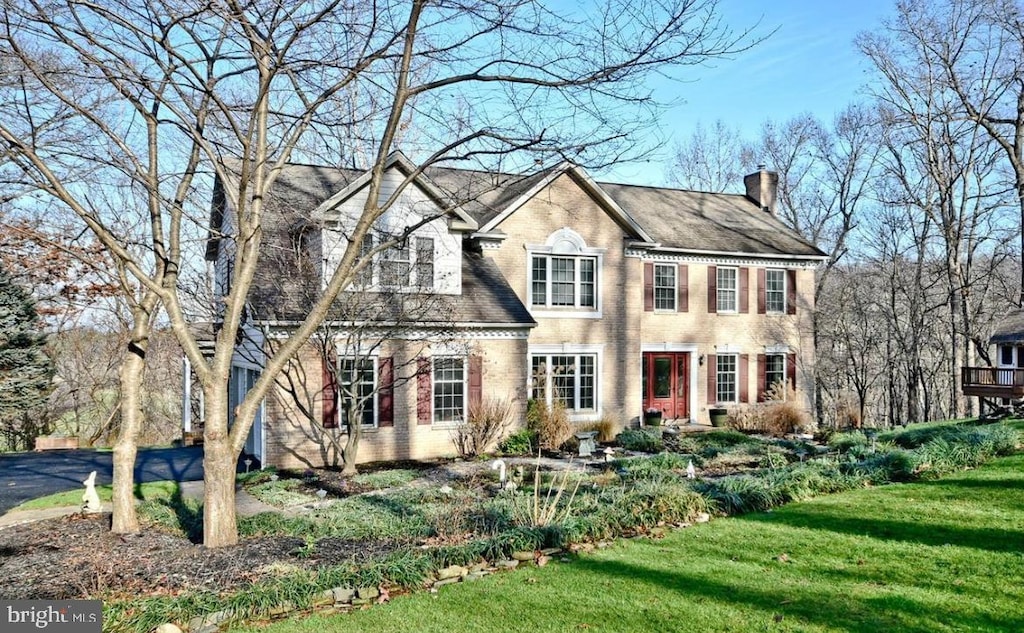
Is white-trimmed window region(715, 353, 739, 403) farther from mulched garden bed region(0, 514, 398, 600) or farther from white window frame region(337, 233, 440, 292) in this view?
mulched garden bed region(0, 514, 398, 600)

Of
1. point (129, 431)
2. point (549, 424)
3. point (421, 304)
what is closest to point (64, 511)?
point (129, 431)

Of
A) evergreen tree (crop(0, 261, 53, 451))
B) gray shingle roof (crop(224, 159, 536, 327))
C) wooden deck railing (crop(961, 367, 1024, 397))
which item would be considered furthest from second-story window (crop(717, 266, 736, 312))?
evergreen tree (crop(0, 261, 53, 451))

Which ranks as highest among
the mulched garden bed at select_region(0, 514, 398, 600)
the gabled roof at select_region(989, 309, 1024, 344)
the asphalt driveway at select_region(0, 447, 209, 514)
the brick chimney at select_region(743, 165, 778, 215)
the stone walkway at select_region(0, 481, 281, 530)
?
the brick chimney at select_region(743, 165, 778, 215)

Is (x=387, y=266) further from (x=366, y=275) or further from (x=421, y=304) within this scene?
(x=421, y=304)

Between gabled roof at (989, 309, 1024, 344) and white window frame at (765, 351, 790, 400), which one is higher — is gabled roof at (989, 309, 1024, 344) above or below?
above

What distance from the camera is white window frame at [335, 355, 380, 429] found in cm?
1521

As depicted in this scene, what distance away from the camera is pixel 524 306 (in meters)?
19.8

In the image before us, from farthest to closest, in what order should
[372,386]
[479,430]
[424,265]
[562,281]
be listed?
[562,281] < [424,265] < [479,430] < [372,386]

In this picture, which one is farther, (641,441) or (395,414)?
(641,441)

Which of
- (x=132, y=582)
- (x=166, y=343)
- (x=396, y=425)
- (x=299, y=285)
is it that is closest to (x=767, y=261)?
(x=396, y=425)

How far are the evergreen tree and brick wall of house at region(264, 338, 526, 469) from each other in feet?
39.0

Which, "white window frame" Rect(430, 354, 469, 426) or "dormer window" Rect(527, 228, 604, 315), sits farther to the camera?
"dormer window" Rect(527, 228, 604, 315)

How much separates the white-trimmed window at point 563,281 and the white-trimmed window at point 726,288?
220 inches

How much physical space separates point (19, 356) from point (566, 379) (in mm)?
16988
